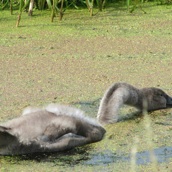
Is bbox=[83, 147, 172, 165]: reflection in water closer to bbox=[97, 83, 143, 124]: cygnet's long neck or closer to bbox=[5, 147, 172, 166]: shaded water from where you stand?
bbox=[5, 147, 172, 166]: shaded water

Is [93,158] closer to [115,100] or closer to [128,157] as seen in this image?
[128,157]

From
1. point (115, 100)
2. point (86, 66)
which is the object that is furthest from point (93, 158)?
point (86, 66)

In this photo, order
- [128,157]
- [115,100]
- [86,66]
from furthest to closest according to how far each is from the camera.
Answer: [86,66], [115,100], [128,157]

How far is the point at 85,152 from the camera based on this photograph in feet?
11.5

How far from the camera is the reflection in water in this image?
332 cm

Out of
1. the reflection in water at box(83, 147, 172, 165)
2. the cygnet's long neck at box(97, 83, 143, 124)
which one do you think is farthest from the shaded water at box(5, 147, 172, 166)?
the cygnet's long neck at box(97, 83, 143, 124)

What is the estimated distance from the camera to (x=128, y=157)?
3383 mm

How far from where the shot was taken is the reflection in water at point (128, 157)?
332cm

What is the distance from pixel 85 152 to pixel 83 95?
39.0 inches

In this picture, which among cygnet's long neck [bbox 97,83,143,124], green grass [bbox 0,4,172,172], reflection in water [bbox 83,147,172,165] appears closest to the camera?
reflection in water [bbox 83,147,172,165]

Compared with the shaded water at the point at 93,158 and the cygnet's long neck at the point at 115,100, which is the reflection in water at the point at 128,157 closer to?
the shaded water at the point at 93,158

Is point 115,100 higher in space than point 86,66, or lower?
higher

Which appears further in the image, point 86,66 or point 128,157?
point 86,66

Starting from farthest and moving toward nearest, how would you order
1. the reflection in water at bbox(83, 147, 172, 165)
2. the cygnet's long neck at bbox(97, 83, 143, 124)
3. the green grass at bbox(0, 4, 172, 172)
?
the cygnet's long neck at bbox(97, 83, 143, 124), the green grass at bbox(0, 4, 172, 172), the reflection in water at bbox(83, 147, 172, 165)
